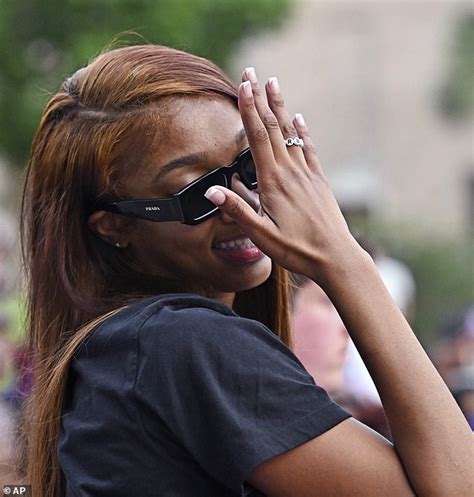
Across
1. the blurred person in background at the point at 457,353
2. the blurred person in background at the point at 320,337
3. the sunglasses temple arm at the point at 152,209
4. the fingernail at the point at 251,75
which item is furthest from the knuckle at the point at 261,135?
the blurred person in background at the point at 457,353

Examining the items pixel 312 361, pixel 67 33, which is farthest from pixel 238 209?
pixel 67 33

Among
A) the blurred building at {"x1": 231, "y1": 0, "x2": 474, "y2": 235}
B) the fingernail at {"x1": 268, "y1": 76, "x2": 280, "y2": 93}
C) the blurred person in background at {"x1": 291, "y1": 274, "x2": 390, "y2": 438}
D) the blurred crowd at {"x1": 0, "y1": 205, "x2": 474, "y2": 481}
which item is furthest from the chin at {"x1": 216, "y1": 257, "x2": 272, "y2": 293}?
the blurred building at {"x1": 231, "y1": 0, "x2": 474, "y2": 235}

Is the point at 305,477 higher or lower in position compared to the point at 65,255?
lower

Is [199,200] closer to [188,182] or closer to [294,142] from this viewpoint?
[188,182]

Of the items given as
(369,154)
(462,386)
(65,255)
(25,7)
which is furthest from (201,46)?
(369,154)

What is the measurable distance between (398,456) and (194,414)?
0.35 meters

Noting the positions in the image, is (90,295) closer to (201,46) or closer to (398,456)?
(398,456)

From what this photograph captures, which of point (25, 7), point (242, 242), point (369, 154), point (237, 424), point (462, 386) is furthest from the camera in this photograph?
point (369, 154)

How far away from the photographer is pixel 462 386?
6.50 m

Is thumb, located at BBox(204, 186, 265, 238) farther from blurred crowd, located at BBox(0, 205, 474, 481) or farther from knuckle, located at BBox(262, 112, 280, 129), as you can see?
blurred crowd, located at BBox(0, 205, 474, 481)

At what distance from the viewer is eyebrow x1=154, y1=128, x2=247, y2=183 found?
7.74 feet

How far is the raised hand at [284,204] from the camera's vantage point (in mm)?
2182

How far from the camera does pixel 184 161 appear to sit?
2.37 m

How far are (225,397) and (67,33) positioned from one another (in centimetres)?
1016
